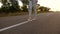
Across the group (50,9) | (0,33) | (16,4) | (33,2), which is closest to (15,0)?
(16,4)

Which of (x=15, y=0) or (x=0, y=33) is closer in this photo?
(x=0, y=33)

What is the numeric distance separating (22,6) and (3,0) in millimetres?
3972

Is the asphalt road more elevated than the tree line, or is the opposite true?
the asphalt road

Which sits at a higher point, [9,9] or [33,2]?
[33,2]

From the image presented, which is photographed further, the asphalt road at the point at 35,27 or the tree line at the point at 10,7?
the tree line at the point at 10,7

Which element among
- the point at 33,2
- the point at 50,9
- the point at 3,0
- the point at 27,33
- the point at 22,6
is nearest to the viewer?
the point at 27,33

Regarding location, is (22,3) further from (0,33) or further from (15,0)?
(0,33)

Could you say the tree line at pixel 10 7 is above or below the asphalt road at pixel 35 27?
below

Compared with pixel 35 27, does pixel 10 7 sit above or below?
below

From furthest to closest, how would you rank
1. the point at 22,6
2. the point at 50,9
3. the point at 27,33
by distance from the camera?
the point at 50,9, the point at 22,6, the point at 27,33

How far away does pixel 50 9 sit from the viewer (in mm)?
32750

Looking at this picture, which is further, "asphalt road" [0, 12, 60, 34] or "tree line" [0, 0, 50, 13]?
"tree line" [0, 0, 50, 13]

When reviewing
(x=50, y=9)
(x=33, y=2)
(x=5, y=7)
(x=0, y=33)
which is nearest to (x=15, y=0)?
(x=5, y=7)

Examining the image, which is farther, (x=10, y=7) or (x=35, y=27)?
(x=10, y=7)
